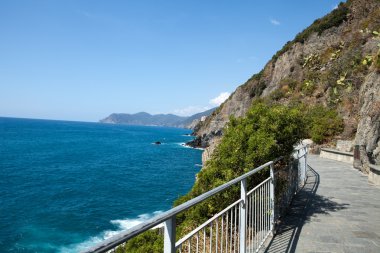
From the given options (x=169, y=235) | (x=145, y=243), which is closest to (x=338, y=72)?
(x=145, y=243)

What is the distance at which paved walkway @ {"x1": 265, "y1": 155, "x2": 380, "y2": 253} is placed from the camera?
5.06 meters

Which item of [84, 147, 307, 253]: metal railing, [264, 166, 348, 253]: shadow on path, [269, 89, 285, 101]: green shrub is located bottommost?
[264, 166, 348, 253]: shadow on path

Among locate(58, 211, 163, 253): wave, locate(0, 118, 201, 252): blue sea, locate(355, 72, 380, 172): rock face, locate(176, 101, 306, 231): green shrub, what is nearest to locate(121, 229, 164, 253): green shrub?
locate(176, 101, 306, 231): green shrub

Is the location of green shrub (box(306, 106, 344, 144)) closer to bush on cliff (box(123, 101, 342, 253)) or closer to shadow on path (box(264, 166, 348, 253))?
shadow on path (box(264, 166, 348, 253))

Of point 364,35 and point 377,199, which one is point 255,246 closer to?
point 377,199

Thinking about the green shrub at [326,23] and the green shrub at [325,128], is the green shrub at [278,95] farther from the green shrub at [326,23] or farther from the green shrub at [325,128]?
the green shrub at [325,128]

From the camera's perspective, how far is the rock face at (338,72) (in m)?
16.1

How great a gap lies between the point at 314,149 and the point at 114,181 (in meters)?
21.0

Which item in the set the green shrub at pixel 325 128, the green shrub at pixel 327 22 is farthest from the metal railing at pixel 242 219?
the green shrub at pixel 327 22

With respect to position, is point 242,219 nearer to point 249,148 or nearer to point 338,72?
point 249,148

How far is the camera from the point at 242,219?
156 inches

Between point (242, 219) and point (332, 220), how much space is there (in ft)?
11.6

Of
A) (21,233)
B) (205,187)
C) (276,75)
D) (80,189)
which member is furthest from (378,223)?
(276,75)

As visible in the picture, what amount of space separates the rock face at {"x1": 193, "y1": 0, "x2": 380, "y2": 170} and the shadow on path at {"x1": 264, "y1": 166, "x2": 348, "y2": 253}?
12.8 ft
